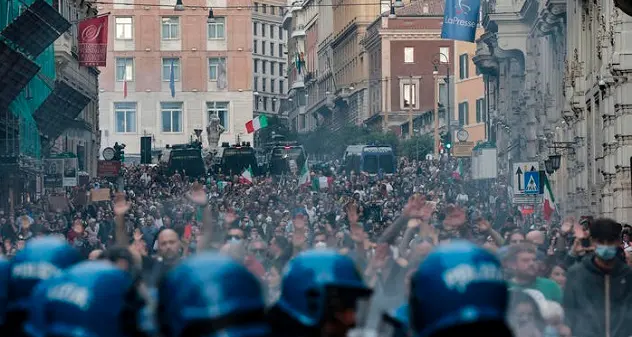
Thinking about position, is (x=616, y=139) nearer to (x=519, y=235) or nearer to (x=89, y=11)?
(x=519, y=235)

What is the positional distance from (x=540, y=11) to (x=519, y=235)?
38296mm

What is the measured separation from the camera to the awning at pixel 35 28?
48.5 metres

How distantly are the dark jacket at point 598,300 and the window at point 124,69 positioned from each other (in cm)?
11860

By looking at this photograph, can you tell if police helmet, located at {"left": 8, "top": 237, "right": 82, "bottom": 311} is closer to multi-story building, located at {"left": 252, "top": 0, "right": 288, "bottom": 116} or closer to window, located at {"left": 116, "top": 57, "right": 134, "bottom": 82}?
window, located at {"left": 116, "top": 57, "right": 134, "bottom": 82}

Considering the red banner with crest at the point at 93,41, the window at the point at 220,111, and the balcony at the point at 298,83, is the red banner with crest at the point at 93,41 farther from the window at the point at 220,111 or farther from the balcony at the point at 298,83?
the balcony at the point at 298,83

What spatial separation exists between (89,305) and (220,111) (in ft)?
403

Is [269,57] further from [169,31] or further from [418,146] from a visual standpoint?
[418,146]

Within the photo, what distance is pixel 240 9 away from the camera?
4941 inches

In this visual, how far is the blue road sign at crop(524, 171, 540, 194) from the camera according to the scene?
111 ft

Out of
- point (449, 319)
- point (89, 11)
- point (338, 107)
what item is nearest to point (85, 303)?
point (449, 319)

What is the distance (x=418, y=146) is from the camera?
Result: 327 feet

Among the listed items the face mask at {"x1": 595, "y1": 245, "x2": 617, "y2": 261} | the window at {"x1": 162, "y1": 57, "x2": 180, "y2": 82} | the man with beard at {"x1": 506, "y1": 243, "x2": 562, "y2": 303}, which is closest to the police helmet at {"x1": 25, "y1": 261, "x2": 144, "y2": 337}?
the man with beard at {"x1": 506, "y1": 243, "x2": 562, "y2": 303}

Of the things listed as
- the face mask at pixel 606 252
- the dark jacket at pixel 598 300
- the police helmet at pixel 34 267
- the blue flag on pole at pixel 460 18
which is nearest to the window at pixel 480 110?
the blue flag on pole at pixel 460 18

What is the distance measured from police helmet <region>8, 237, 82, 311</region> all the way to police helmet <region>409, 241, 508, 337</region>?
1.61 m
